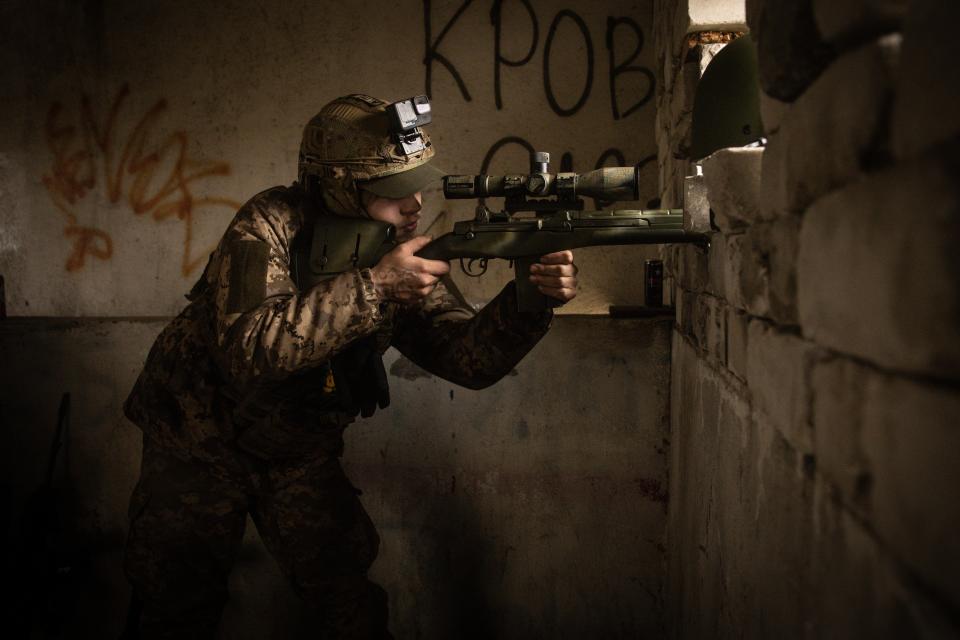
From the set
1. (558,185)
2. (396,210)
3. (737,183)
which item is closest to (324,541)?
(396,210)

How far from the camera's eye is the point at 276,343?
5.80 feet

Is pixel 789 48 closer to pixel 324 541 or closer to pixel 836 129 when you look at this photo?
pixel 836 129

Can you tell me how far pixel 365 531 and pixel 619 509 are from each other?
1.09 meters

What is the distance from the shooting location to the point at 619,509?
2.81m

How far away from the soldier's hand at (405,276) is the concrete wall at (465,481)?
99 cm

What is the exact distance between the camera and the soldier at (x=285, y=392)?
1.94 m

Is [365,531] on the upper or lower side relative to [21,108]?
lower

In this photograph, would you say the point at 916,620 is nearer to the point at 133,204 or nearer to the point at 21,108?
the point at 133,204

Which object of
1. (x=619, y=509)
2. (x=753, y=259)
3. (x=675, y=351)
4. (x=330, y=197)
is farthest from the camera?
(x=619, y=509)

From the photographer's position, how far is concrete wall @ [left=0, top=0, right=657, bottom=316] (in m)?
3.11

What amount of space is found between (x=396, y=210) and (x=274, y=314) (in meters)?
0.56

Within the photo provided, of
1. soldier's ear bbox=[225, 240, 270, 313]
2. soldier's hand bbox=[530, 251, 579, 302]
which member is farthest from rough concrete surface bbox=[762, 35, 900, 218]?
soldier's ear bbox=[225, 240, 270, 313]

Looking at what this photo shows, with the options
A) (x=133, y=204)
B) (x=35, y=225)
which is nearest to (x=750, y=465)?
(x=133, y=204)

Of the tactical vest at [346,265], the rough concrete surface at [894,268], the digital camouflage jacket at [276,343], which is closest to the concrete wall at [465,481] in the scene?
the digital camouflage jacket at [276,343]
